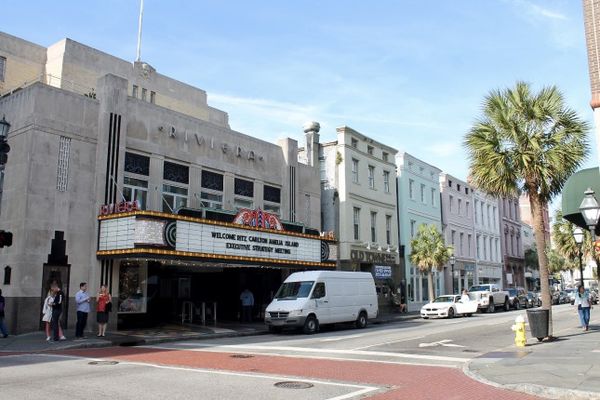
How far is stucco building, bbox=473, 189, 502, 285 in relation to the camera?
53.4 meters

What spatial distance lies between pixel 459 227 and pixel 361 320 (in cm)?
2793

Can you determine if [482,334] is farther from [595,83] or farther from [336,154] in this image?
[336,154]

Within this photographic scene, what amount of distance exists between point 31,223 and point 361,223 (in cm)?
2135

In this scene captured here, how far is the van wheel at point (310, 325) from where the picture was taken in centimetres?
2136

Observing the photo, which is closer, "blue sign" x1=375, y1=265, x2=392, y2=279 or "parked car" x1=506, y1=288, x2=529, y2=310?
"blue sign" x1=375, y1=265, x2=392, y2=279

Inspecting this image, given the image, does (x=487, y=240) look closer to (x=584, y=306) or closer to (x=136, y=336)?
(x=584, y=306)

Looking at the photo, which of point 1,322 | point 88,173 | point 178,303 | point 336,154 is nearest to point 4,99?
point 88,173

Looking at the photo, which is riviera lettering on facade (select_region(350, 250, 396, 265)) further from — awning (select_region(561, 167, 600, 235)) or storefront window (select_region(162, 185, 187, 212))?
awning (select_region(561, 167, 600, 235))

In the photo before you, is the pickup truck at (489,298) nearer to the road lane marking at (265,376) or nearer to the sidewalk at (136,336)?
the sidewalk at (136,336)

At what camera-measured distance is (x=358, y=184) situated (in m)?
36.4

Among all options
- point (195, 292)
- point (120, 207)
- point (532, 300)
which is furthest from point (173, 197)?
point (532, 300)

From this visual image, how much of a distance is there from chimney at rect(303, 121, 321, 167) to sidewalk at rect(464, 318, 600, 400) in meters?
21.0

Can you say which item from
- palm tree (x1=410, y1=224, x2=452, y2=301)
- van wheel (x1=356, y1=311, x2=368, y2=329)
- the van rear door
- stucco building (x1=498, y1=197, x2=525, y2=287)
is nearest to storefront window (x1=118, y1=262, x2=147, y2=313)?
the van rear door

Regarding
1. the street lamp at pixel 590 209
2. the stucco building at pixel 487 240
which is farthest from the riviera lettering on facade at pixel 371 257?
the street lamp at pixel 590 209
